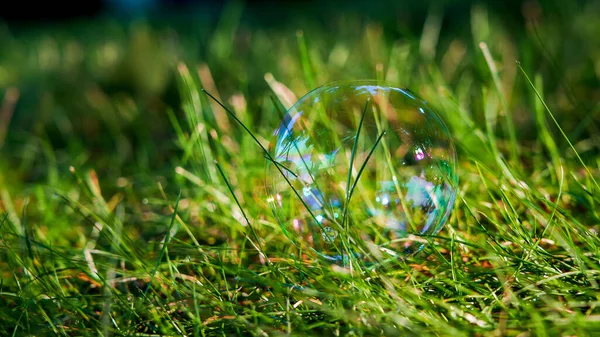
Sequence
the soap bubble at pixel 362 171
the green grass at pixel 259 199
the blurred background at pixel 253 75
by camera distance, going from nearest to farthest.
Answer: the green grass at pixel 259 199
the soap bubble at pixel 362 171
the blurred background at pixel 253 75

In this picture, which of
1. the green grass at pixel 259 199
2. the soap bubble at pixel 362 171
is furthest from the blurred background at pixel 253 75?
the soap bubble at pixel 362 171

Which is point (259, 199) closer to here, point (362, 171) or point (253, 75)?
point (362, 171)

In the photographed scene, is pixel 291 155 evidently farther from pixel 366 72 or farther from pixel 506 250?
pixel 366 72

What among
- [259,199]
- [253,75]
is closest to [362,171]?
[259,199]

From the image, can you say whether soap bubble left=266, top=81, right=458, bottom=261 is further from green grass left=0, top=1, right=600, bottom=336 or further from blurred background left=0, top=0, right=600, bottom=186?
blurred background left=0, top=0, right=600, bottom=186

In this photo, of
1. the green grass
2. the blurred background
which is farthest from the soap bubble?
the blurred background

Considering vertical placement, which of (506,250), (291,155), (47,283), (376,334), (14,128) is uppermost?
(291,155)

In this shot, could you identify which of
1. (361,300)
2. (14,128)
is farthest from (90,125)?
(361,300)

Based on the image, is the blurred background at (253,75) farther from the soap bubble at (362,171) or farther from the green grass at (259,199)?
the soap bubble at (362,171)
